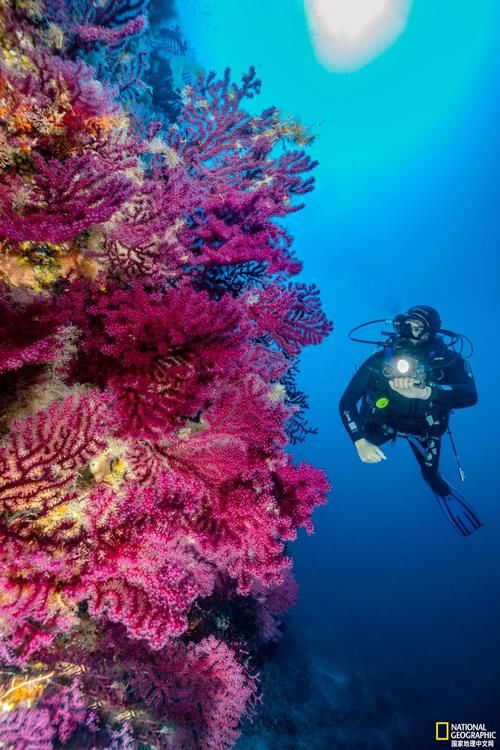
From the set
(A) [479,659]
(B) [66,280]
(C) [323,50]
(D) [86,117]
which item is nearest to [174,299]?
(B) [66,280]

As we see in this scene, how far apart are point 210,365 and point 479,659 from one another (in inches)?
1038

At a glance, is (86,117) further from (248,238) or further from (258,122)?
(258,122)

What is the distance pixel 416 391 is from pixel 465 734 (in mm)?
16492

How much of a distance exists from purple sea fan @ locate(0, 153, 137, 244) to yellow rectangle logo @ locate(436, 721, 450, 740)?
58.9 feet

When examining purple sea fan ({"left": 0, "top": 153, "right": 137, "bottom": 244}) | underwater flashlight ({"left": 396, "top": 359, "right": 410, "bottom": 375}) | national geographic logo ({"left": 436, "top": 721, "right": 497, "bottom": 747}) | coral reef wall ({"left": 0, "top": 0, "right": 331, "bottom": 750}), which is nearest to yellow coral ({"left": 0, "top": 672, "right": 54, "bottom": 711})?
coral reef wall ({"left": 0, "top": 0, "right": 331, "bottom": 750})

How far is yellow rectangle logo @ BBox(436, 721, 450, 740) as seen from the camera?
1246 cm

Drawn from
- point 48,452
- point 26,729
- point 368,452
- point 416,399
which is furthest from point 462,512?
point 48,452

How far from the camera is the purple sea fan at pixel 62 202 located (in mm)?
1585

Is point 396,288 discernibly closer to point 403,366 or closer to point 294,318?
point 403,366

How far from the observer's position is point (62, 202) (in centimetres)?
176

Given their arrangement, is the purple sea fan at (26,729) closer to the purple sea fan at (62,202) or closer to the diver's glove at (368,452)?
the purple sea fan at (62,202)

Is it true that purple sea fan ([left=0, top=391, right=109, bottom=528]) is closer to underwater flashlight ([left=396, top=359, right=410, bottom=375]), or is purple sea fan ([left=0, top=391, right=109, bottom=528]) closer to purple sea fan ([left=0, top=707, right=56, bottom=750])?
purple sea fan ([left=0, top=707, right=56, bottom=750])

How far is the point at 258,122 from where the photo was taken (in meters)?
3.60

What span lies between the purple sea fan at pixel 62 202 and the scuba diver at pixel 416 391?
5062mm
